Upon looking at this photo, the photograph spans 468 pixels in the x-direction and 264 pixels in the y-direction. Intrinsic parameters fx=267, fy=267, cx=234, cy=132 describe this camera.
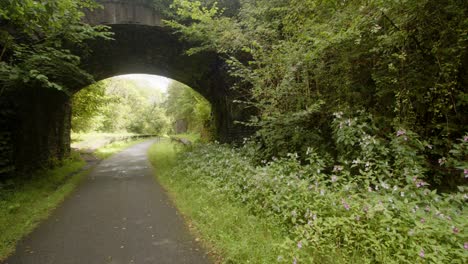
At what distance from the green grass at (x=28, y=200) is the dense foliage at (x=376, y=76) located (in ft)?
17.9

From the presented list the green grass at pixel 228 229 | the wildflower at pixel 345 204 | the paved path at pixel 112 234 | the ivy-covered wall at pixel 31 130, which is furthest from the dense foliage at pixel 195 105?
the wildflower at pixel 345 204

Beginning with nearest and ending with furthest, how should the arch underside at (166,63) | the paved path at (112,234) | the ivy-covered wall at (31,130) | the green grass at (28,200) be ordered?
the paved path at (112,234) → the green grass at (28,200) → the ivy-covered wall at (31,130) → the arch underside at (166,63)

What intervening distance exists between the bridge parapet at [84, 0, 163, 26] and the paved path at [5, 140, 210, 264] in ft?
20.0

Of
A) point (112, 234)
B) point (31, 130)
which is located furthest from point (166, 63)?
point (112, 234)

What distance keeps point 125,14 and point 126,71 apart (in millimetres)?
5055

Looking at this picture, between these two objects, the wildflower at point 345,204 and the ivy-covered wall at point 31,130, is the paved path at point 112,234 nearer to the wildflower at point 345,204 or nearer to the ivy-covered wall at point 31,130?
the wildflower at point 345,204

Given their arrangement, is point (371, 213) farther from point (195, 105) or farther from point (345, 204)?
point (195, 105)

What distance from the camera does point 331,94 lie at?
617 cm

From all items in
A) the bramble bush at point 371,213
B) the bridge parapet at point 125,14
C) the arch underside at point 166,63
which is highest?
the bridge parapet at point 125,14

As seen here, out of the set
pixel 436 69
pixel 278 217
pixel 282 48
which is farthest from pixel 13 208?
pixel 436 69

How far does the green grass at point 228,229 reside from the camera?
3.58 metres

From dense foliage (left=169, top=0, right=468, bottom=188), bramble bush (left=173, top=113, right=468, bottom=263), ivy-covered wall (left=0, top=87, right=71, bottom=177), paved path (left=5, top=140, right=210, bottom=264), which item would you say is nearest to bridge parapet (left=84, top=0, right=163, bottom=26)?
ivy-covered wall (left=0, top=87, right=71, bottom=177)

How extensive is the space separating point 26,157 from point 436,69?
449 inches

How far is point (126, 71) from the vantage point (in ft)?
47.0
